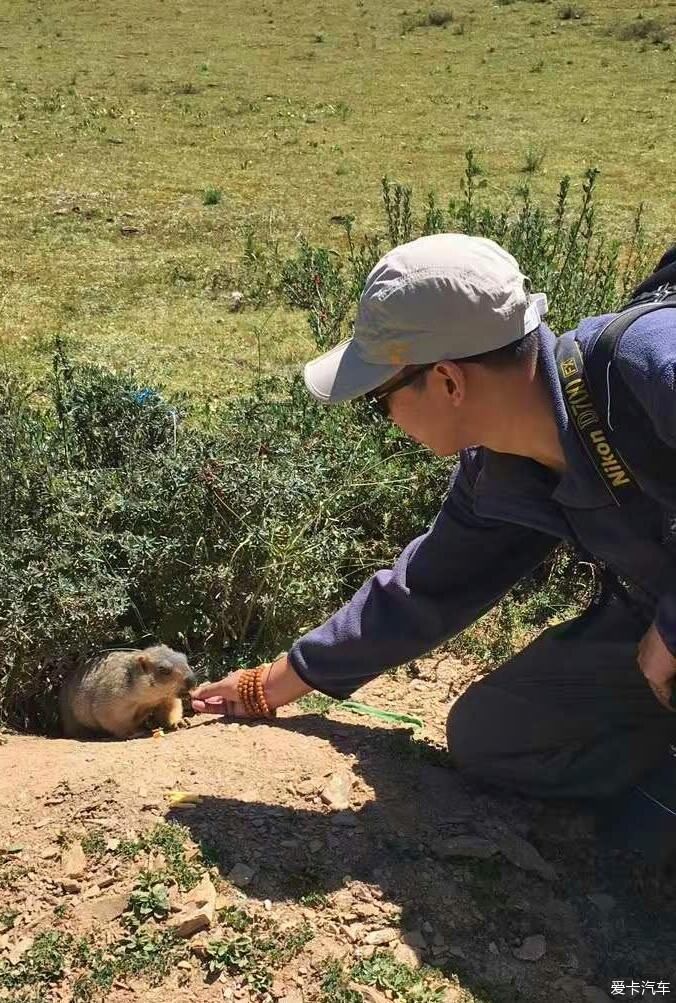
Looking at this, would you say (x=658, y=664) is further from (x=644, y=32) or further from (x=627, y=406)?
(x=644, y=32)

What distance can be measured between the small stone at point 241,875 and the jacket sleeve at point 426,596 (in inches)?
22.8

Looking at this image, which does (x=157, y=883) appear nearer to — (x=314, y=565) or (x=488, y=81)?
(x=314, y=565)

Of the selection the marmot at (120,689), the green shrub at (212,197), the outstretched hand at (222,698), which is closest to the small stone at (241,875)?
the outstretched hand at (222,698)

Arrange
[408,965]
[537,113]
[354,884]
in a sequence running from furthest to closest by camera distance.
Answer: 1. [537,113]
2. [354,884]
3. [408,965]

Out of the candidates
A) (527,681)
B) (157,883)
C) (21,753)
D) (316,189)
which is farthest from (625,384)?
(316,189)

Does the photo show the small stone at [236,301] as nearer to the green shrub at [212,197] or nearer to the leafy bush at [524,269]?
the leafy bush at [524,269]

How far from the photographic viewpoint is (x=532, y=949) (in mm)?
2654

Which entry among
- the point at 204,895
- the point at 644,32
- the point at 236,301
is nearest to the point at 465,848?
the point at 204,895

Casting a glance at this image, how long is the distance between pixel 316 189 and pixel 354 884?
30.9ft

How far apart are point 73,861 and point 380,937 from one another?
33.7 inches

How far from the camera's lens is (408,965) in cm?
256

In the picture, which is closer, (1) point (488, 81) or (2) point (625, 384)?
(2) point (625, 384)

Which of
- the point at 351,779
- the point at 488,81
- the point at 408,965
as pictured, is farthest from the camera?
the point at 488,81

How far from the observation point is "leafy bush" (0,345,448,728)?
3.65 metres
